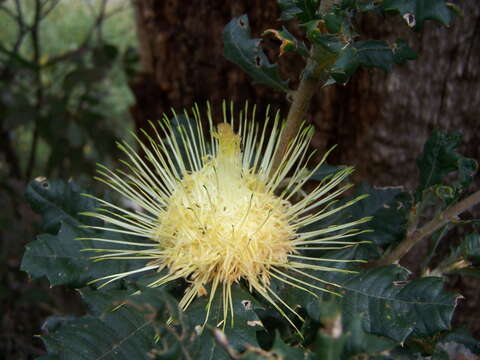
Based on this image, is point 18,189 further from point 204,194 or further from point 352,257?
point 352,257

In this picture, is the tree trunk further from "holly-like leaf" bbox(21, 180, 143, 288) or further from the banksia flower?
"holly-like leaf" bbox(21, 180, 143, 288)

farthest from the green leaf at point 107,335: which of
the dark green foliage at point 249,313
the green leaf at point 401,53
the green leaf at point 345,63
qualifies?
the green leaf at point 401,53

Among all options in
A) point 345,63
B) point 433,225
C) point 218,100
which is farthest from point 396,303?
point 218,100

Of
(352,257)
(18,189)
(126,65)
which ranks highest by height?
(126,65)

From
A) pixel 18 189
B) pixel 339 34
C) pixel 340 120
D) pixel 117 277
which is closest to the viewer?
pixel 339 34

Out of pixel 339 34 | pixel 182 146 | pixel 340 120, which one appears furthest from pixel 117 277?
pixel 340 120

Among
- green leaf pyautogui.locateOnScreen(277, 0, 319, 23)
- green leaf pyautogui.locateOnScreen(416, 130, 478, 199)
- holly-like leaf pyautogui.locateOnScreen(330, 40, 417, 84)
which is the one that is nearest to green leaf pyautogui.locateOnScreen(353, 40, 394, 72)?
holly-like leaf pyautogui.locateOnScreen(330, 40, 417, 84)
